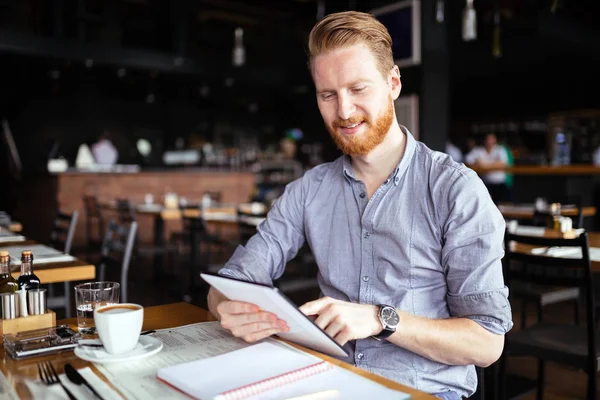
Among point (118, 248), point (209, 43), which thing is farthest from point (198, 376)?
point (209, 43)

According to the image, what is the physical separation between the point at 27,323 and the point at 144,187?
8.39 meters

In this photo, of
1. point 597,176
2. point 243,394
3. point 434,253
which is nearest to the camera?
point 243,394

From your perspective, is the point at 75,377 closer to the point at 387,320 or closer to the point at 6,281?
the point at 387,320

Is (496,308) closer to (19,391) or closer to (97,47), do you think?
(19,391)

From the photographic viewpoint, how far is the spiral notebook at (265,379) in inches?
31.5

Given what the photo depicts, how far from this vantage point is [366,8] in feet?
18.8

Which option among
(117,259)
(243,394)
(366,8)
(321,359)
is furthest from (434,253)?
(366,8)

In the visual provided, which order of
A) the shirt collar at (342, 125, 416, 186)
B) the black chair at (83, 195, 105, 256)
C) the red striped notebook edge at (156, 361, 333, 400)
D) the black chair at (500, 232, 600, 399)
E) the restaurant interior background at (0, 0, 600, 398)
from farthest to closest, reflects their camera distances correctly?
the black chair at (83, 195, 105, 256), the restaurant interior background at (0, 0, 600, 398), the black chair at (500, 232, 600, 399), the shirt collar at (342, 125, 416, 186), the red striped notebook edge at (156, 361, 333, 400)

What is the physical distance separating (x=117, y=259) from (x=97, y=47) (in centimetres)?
727

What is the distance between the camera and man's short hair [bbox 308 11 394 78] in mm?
1317

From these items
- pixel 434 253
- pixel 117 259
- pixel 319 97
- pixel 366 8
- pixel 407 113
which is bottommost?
pixel 117 259

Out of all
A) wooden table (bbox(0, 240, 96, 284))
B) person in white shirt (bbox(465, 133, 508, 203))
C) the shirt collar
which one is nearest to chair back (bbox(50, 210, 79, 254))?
wooden table (bbox(0, 240, 96, 284))

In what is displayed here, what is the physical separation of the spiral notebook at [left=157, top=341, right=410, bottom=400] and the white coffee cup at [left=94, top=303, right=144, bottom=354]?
0.15 meters

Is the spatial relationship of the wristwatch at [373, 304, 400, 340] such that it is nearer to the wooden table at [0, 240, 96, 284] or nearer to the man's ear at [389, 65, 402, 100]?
the man's ear at [389, 65, 402, 100]
